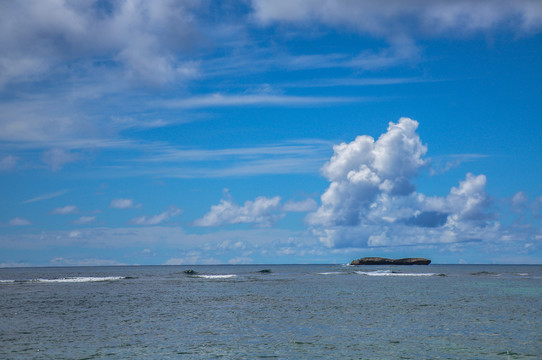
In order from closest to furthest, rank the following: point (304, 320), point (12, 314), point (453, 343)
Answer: point (453, 343)
point (304, 320)
point (12, 314)

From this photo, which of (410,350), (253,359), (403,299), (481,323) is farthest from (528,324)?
(253,359)

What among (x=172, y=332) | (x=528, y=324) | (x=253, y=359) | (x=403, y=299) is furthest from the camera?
(x=403, y=299)

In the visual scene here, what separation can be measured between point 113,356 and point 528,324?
28698 millimetres

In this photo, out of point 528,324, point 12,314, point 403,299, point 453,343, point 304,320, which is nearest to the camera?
point 453,343

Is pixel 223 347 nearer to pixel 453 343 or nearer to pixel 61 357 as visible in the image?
pixel 61 357

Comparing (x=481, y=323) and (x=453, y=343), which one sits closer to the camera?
(x=453, y=343)

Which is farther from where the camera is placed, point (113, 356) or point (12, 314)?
point (12, 314)

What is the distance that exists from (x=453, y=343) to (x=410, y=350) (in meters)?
3.65

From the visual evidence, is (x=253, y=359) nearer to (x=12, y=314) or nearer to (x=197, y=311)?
(x=197, y=311)

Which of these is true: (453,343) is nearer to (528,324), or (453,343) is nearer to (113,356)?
(528,324)

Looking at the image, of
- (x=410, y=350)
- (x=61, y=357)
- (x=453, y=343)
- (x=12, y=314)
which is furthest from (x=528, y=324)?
(x=12, y=314)

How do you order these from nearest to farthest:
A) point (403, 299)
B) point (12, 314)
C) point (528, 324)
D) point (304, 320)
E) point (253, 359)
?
1. point (253, 359)
2. point (528, 324)
3. point (304, 320)
4. point (12, 314)
5. point (403, 299)

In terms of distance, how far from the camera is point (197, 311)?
4438cm

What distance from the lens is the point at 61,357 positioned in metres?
25.4
